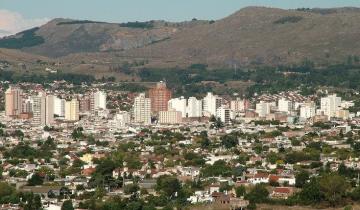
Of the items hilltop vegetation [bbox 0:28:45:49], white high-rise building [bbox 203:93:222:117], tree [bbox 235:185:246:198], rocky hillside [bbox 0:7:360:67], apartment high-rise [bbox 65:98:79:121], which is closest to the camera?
tree [bbox 235:185:246:198]

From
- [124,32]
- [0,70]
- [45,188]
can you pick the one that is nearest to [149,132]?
[45,188]

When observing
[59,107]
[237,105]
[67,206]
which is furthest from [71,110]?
[67,206]

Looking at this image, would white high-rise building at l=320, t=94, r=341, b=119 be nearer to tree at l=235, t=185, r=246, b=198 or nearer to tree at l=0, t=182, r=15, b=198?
tree at l=235, t=185, r=246, b=198

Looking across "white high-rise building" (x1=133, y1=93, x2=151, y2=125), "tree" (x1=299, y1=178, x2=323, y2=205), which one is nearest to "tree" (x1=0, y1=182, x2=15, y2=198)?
"tree" (x1=299, y1=178, x2=323, y2=205)

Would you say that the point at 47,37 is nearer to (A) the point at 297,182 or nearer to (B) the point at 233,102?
(B) the point at 233,102

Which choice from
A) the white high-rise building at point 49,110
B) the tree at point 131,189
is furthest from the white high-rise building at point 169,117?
the tree at point 131,189

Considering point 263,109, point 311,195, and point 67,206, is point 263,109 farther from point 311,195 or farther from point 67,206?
point 67,206
